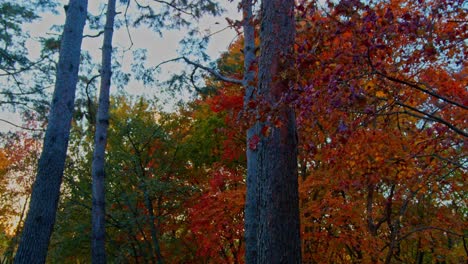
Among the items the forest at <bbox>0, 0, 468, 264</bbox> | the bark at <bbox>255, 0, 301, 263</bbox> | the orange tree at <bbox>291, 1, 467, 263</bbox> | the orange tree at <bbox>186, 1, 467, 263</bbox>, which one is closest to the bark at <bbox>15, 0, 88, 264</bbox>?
the forest at <bbox>0, 0, 468, 264</bbox>

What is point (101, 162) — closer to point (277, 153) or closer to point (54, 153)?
point (54, 153)

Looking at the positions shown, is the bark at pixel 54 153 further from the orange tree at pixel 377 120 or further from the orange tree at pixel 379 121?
the orange tree at pixel 379 121

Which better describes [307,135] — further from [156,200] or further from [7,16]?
[7,16]

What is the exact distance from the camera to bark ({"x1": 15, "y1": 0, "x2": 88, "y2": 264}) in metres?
5.02

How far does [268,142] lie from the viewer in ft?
12.3

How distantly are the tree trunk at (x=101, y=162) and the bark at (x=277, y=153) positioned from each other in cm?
426

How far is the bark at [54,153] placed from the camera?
16.5ft

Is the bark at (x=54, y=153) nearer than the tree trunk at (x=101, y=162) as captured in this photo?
Yes

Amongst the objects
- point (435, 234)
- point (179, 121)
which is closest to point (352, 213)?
point (435, 234)

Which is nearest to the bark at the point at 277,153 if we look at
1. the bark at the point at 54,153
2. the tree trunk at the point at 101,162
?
the bark at the point at 54,153

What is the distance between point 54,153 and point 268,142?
3201mm

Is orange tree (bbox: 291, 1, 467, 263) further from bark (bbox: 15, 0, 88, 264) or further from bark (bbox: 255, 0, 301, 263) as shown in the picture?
bark (bbox: 15, 0, 88, 264)

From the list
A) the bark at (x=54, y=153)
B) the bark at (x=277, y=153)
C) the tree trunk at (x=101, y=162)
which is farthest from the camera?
the tree trunk at (x=101, y=162)

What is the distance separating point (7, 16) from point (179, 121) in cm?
565
